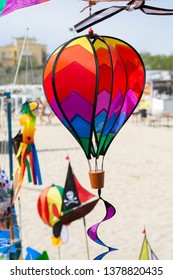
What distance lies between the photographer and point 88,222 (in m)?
5.35

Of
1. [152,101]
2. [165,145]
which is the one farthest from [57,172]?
[152,101]

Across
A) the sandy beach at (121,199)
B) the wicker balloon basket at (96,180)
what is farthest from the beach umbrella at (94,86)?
the sandy beach at (121,199)

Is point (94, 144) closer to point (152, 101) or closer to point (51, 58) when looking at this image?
point (51, 58)

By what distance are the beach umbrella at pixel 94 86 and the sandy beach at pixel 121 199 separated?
1.49 meters

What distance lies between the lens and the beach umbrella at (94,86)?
1.71m

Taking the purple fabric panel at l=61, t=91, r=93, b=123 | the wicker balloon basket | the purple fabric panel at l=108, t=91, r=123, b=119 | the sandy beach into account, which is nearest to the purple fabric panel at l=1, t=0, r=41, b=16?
the purple fabric panel at l=61, t=91, r=93, b=123

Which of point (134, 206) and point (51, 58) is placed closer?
point (51, 58)

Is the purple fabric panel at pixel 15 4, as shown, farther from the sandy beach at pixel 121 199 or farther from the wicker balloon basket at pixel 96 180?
the sandy beach at pixel 121 199

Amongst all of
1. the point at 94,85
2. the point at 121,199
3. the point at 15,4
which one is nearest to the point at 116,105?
the point at 94,85

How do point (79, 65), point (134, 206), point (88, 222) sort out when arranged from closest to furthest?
point (79, 65) < point (88, 222) < point (134, 206)

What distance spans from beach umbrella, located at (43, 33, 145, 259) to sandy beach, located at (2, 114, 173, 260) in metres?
1.49

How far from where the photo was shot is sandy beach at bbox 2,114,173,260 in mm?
4593

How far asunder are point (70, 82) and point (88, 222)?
387 cm

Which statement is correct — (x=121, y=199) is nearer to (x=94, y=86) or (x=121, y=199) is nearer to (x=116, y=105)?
(x=116, y=105)
